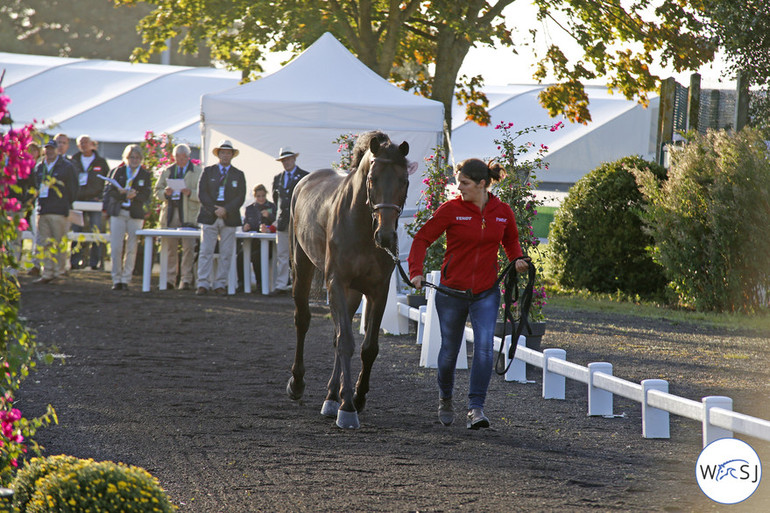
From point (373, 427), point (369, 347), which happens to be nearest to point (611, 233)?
point (369, 347)

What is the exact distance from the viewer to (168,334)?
1102cm

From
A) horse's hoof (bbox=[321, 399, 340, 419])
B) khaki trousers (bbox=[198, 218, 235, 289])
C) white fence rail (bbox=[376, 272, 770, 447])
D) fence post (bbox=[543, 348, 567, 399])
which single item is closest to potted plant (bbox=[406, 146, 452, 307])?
white fence rail (bbox=[376, 272, 770, 447])

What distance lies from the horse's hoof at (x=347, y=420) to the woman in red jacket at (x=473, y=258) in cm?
60

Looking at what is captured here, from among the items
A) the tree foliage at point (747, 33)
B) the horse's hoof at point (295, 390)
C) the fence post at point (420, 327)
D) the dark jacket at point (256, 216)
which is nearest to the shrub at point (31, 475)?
the horse's hoof at point (295, 390)

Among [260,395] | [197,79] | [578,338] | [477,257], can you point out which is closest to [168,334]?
[260,395]

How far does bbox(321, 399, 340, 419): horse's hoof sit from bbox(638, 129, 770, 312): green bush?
744 cm

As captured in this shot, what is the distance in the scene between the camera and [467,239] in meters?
6.20

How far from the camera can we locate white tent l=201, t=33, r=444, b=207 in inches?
606

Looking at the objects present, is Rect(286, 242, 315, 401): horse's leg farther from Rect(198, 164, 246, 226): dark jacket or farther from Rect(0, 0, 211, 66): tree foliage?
Rect(0, 0, 211, 66): tree foliage

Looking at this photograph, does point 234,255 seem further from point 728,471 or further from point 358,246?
point 728,471

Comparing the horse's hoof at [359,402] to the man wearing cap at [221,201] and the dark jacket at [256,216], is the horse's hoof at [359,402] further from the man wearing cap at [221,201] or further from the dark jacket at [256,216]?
the dark jacket at [256,216]

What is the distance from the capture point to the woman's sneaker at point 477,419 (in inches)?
245

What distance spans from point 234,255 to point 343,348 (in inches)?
358

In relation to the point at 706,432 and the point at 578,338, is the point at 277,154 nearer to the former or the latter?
the point at 578,338
